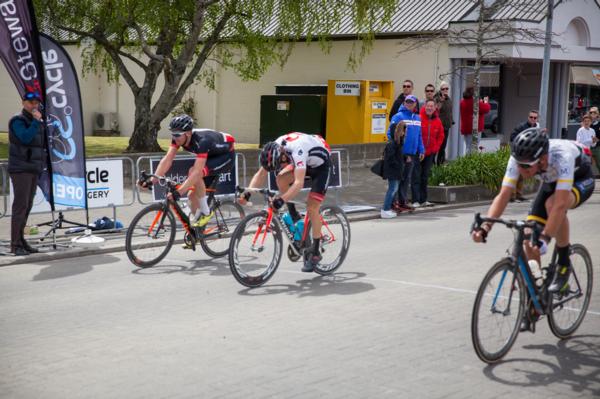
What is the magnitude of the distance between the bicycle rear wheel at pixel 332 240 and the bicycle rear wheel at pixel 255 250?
732 mm

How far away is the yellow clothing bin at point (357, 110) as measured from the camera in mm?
Answer: 24328

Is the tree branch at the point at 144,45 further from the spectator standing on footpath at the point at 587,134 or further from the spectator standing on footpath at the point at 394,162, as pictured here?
the spectator standing on footpath at the point at 587,134

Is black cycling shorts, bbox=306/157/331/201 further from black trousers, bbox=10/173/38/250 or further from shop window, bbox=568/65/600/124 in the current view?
shop window, bbox=568/65/600/124

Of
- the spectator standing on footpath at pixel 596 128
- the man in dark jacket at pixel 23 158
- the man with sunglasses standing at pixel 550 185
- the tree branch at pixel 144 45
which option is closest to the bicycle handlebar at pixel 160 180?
the man in dark jacket at pixel 23 158

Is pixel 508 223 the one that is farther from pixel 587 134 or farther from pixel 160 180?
pixel 587 134

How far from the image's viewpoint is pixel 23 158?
10.7 meters

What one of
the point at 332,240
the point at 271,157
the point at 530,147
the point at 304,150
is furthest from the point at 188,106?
the point at 530,147

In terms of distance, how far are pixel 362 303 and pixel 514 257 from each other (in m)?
2.37

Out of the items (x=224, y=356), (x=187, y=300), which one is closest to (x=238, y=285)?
(x=187, y=300)

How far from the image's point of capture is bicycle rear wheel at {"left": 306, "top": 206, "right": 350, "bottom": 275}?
9.84 m

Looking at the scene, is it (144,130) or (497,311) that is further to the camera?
(144,130)

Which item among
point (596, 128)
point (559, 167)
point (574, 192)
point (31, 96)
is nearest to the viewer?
point (559, 167)

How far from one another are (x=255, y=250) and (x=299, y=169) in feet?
3.07

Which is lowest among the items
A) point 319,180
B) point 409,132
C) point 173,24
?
point 319,180
